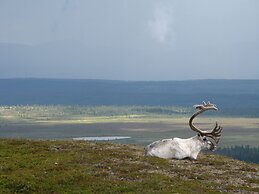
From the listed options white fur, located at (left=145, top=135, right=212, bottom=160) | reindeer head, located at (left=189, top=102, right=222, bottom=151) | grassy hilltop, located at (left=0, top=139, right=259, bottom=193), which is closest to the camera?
grassy hilltop, located at (left=0, top=139, right=259, bottom=193)

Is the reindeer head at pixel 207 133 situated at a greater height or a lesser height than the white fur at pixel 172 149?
greater

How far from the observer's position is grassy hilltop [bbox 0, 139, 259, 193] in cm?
2566

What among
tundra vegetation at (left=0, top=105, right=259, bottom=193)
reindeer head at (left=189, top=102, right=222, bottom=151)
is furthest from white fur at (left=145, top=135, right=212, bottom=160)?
reindeer head at (left=189, top=102, right=222, bottom=151)

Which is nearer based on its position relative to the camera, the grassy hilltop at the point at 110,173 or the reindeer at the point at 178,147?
the grassy hilltop at the point at 110,173

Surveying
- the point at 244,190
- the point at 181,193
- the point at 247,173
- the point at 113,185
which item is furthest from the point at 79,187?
the point at 247,173

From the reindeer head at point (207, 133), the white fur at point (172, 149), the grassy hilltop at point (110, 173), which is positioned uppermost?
the reindeer head at point (207, 133)

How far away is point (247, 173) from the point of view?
30516 mm

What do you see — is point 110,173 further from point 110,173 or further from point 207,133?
point 207,133

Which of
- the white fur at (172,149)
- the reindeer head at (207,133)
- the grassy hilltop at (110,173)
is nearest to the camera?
the grassy hilltop at (110,173)

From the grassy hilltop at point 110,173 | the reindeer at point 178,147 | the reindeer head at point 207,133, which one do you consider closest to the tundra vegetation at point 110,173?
the grassy hilltop at point 110,173

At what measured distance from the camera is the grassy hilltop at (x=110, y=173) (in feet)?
84.2

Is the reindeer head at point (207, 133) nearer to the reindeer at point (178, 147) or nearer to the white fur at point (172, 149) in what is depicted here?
the reindeer at point (178, 147)

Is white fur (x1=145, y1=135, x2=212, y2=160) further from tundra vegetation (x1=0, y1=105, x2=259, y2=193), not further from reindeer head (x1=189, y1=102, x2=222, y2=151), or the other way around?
reindeer head (x1=189, y1=102, x2=222, y2=151)

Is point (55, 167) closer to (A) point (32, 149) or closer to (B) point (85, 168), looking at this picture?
(B) point (85, 168)
